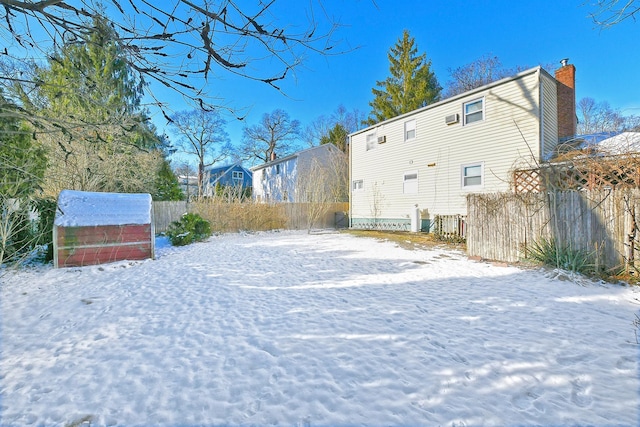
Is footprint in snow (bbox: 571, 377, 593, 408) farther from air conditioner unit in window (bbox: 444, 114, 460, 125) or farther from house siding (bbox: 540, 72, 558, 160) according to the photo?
air conditioner unit in window (bbox: 444, 114, 460, 125)

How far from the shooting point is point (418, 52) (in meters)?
23.1

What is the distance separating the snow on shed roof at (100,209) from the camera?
6336 millimetres

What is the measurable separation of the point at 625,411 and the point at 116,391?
3.79m

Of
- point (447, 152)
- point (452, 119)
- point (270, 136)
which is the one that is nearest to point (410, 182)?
point (447, 152)

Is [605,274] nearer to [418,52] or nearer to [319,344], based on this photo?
[319,344]

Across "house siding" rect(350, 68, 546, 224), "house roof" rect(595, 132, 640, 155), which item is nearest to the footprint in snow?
"house roof" rect(595, 132, 640, 155)

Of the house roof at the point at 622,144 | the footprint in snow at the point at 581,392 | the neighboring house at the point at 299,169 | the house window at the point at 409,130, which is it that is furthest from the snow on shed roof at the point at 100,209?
the neighboring house at the point at 299,169

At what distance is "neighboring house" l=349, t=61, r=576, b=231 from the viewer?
9453 mm

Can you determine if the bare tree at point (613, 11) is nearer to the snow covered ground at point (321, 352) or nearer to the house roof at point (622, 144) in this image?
the snow covered ground at point (321, 352)

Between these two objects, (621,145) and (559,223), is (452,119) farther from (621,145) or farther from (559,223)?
(559,223)

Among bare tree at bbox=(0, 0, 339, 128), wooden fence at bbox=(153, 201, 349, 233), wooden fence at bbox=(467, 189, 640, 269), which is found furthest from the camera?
wooden fence at bbox=(153, 201, 349, 233)

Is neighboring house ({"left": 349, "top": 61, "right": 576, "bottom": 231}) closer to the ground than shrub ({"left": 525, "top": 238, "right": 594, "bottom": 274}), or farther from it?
farther from it

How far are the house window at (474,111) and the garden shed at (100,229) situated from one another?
12.2 meters

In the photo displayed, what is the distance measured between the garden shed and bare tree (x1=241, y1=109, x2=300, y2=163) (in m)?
23.3
